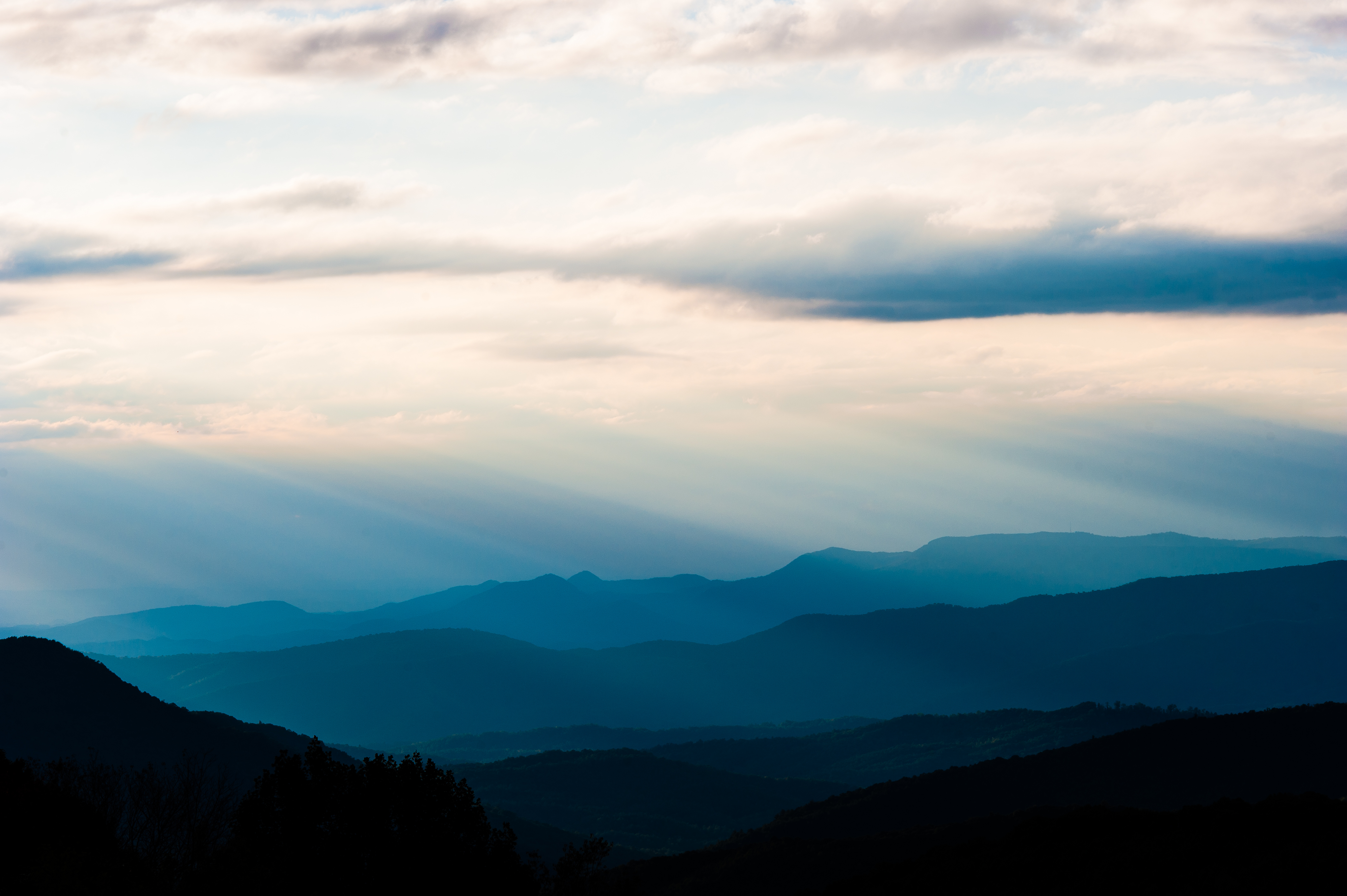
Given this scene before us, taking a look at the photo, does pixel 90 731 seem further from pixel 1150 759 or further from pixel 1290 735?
pixel 1290 735

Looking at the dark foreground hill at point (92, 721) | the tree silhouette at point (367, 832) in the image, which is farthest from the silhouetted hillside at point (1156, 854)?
the dark foreground hill at point (92, 721)

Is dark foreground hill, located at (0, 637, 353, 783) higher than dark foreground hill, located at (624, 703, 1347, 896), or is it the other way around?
dark foreground hill, located at (0, 637, 353, 783)

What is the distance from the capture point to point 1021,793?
512 ft

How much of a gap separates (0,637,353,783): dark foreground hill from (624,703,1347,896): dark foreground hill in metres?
75.3

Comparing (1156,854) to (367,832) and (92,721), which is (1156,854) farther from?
(92,721)

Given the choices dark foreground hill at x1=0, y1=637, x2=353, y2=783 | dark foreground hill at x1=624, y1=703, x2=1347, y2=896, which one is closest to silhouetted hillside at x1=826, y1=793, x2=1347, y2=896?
dark foreground hill at x1=624, y1=703, x2=1347, y2=896

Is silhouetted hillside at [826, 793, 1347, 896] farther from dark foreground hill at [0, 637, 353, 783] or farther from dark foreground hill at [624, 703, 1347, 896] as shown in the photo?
dark foreground hill at [0, 637, 353, 783]

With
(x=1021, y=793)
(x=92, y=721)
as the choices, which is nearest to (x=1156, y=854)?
(x=1021, y=793)

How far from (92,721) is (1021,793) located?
151 metres

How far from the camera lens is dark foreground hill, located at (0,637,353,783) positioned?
524 feet

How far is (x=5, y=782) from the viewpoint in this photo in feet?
181

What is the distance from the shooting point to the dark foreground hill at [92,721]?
159750 millimetres

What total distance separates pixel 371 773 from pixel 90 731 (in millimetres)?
143990

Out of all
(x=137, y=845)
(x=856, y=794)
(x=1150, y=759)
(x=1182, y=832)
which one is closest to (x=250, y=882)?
(x=137, y=845)
